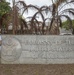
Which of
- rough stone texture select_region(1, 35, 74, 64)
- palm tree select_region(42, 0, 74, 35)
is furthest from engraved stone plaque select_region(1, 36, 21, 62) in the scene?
palm tree select_region(42, 0, 74, 35)

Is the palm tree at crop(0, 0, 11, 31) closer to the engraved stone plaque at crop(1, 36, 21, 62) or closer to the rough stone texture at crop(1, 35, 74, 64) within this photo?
the engraved stone plaque at crop(1, 36, 21, 62)

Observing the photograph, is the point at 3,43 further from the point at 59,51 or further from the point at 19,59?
the point at 59,51

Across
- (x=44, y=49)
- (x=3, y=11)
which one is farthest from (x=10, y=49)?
(x=3, y=11)

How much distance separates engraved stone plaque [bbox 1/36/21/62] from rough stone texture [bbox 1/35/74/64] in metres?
0.11

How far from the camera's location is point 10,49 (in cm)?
1266

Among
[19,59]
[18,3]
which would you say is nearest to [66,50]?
[19,59]

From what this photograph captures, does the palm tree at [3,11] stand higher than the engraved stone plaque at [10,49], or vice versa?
the palm tree at [3,11]

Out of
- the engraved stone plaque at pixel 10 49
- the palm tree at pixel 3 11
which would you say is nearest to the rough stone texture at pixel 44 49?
the engraved stone plaque at pixel 10 49

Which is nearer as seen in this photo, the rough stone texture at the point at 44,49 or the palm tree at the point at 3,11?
the rough stone texture at the point at 44,49

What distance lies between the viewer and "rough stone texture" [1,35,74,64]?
41.7 ft

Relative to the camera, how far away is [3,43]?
12.8m

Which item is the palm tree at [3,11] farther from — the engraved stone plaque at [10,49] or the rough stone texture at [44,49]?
the rough stone texture at [44,49]

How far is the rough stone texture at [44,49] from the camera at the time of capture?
12711 millimetres

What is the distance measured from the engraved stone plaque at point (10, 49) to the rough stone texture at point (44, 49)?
112 millimetres
